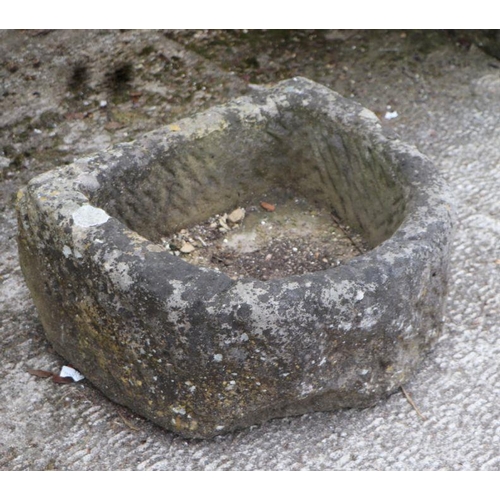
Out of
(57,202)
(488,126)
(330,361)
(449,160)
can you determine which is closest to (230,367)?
(330,361)

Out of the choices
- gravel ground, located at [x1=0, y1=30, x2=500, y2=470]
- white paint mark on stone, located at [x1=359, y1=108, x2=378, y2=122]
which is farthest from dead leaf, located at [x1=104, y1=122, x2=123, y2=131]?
white paint mark on stone, located at [x1=359, y1=108, x2=378, y2=122]

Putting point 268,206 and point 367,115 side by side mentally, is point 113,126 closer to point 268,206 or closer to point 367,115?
point 268,206

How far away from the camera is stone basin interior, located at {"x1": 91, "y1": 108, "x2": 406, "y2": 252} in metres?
3.09

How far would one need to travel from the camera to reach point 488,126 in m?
4.04

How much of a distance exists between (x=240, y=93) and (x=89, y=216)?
1702 mm

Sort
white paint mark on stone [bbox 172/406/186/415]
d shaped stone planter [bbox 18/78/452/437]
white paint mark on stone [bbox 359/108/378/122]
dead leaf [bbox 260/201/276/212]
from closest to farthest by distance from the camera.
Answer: d shaped stone planter [bbox 18/78/452/437]
white paint mark on stone [bbox 172/406/186/415]
white paint mark on stone [bbox 359/108/378/122]
dead leaf [bbox 260/201/276/212]

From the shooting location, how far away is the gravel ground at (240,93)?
2.77 metres

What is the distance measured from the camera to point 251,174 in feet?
11.2

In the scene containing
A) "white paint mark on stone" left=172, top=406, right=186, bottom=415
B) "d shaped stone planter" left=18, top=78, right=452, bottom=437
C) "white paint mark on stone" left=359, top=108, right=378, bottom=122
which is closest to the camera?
"d shaped stone planter" left=18, top=78, right=452, bottom=437

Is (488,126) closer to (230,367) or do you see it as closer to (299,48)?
(299,48)

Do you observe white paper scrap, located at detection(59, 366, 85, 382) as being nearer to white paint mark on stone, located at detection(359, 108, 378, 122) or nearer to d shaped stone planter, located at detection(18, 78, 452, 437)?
d shaped stone planter, located at detection(18, 78, 452, 437)

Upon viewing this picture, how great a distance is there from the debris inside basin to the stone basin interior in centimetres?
3

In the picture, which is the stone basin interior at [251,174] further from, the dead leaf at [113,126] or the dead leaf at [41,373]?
the dead leaf at [113,126]

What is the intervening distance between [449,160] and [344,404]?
1416mm
